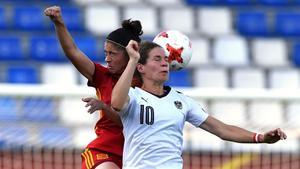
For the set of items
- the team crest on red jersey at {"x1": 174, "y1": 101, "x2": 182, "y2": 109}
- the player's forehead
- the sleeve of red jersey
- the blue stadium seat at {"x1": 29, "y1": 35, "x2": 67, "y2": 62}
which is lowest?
the blue stadium seat at {"x1": 29, "y1": 35, "x2": 67, "y2": 62}

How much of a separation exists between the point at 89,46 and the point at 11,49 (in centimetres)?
110

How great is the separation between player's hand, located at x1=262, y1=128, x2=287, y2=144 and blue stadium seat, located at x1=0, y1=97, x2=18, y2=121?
4722 millimetres

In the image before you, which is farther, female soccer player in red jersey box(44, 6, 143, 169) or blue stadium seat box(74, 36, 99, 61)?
blue stadium seat box(74, 36, 99, 61)

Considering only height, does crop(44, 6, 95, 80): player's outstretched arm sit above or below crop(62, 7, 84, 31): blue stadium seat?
above

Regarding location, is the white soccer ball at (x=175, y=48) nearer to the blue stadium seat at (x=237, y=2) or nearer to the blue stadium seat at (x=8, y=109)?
the blue stadium seat at (x=8, y=109)

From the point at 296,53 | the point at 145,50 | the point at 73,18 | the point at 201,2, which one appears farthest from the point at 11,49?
the point at 145,50

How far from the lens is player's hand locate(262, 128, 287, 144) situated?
6.40m

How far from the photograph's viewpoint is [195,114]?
6.61 m

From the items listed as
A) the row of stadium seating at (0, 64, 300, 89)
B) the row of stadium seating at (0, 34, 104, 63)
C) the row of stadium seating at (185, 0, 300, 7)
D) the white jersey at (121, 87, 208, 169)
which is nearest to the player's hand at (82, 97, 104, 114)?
the white jersey at (121, 87, 208, 169)

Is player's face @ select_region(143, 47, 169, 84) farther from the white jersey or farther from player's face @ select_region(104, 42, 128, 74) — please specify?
player's face @ select_region(104, 42, 128, 74)

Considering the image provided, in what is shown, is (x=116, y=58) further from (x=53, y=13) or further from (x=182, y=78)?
(x=182, y=78)

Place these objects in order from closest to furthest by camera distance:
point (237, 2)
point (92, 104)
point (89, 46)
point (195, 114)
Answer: point (92, 104) → point (195, 114) → point (89, 46) → point (237, 2)

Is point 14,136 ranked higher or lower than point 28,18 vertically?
lower

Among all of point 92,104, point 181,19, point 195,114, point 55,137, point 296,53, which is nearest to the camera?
point 92,104
